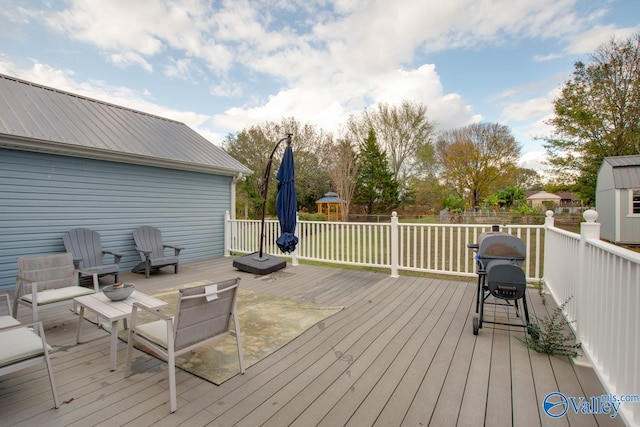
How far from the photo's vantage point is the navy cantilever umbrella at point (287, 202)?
5551 mm

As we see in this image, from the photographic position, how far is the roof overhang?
435 centimetres

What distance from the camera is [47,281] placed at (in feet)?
10.7

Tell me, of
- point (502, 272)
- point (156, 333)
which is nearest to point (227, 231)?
point (156, 333)

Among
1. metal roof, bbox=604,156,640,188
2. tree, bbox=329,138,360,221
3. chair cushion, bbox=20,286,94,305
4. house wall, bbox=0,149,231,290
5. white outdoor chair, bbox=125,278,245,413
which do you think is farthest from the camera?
tree, bbox=329,138,360,221

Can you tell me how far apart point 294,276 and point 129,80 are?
7.80m

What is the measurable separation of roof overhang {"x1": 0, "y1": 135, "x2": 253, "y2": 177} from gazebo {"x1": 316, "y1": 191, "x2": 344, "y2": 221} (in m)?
11.4

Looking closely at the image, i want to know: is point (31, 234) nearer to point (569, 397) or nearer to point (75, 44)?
point (75, 44)

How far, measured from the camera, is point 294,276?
5.44m

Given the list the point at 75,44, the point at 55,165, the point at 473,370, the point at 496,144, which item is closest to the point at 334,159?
the point at 496,144

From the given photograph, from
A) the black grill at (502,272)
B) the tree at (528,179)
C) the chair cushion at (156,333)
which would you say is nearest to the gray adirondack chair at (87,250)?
the chair cushion at (156,333)

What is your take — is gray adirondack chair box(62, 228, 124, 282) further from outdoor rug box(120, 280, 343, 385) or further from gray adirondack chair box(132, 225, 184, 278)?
outdoor rug box(120, 280, 343, 385)

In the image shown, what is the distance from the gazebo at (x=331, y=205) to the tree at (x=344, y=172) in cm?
45

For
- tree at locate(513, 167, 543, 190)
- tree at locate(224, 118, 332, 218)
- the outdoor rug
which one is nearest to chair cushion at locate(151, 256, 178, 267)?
the outdoor rug

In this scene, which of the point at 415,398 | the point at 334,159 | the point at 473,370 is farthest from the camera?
the point at 334,159
